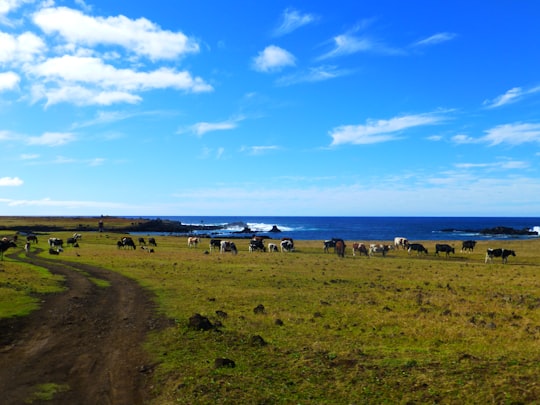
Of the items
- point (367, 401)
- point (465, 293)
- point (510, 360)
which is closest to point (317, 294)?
point (465, 293)

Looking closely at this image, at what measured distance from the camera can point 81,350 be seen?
48.7 feet

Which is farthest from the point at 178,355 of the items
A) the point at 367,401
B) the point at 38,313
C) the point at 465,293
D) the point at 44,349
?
the point at 465,293

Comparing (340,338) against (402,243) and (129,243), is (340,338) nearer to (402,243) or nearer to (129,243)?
(129,243)

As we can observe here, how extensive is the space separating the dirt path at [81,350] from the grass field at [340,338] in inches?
32.8

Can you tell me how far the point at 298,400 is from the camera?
10.5m

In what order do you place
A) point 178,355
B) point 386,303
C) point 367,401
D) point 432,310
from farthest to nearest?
point 386,303 < point 432,310 < point 178,355 < point 367,401

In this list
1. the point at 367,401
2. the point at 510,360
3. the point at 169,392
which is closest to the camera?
the point at 367,401

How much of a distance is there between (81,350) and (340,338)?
922 cm

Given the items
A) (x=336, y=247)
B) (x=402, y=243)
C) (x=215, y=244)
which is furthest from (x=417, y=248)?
(x=215, y=244)

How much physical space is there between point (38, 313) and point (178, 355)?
9.92 metres

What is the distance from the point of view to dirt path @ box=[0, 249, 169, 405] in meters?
11.3

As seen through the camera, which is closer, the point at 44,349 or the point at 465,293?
the point at 44,349

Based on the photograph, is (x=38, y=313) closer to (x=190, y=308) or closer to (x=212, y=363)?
(x=190, y=308)

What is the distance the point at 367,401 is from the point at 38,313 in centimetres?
1634
